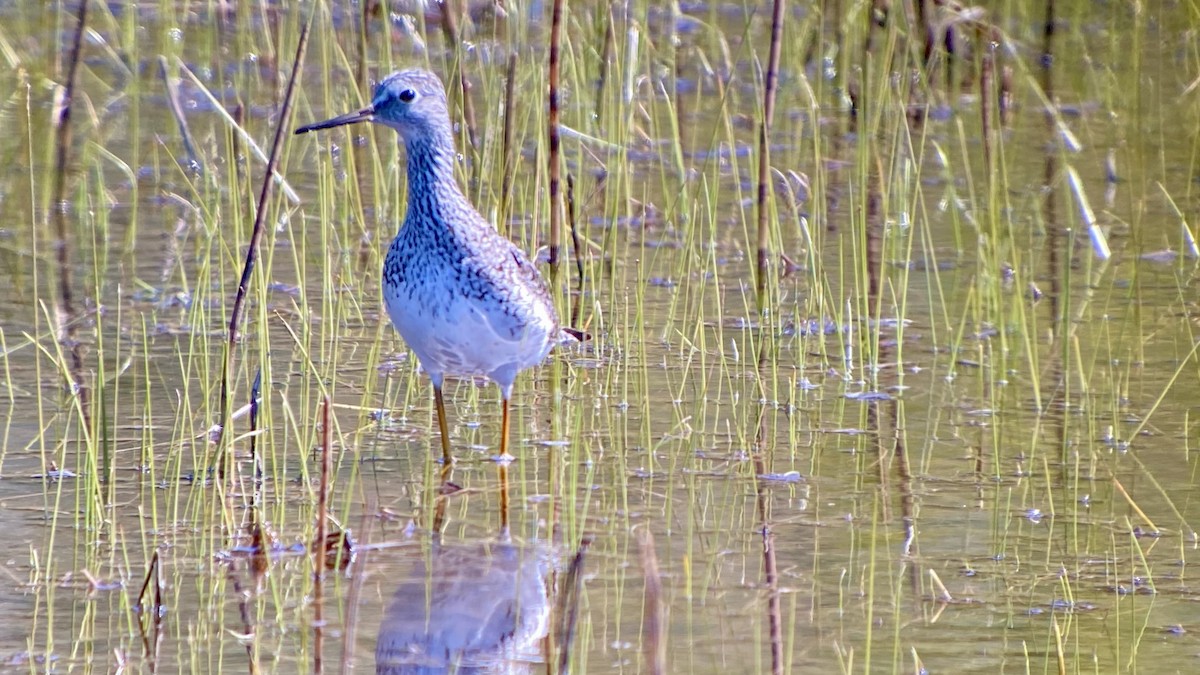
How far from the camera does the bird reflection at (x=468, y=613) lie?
3.79 m

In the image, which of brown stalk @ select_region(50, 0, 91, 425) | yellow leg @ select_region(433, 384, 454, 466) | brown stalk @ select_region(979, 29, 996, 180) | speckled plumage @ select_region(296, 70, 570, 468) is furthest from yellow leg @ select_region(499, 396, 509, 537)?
brown stalk @ select_region(979, 29, 996, 180)

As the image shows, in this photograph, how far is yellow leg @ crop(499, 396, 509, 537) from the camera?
4.79 m

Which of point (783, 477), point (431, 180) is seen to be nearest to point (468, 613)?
point (783, 477)

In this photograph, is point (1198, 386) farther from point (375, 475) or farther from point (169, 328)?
point (169, 328)

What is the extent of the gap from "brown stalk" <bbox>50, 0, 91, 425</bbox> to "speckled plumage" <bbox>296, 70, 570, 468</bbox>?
1.15 m

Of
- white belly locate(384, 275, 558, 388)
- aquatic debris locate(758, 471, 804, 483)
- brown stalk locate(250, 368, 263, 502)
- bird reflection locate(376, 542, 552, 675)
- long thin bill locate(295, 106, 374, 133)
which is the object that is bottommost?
bird reflection locate(376, 542, 552, 675)

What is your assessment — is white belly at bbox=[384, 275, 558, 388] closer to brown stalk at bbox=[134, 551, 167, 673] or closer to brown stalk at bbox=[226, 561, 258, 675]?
brown stalk at bbox=[226, 561, 258, 675]

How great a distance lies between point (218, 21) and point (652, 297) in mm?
3536

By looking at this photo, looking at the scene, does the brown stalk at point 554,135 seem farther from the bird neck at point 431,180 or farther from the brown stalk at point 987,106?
the brown stalk at point 987,106

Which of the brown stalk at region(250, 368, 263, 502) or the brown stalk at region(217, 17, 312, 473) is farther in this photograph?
the brown stalk at region(250, 368, 263, 502)

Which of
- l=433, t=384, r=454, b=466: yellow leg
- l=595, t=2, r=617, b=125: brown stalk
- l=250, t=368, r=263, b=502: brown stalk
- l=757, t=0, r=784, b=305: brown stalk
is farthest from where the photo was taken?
l=595, t=2, r=617, b=125: brown stalk

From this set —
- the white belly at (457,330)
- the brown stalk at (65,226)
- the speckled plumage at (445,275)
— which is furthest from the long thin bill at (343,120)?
the brown stalk at (65,226)

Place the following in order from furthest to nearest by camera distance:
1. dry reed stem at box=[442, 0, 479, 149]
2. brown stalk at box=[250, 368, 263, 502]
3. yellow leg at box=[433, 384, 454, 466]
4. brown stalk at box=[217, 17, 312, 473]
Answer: dry reed stem at box=[442, 0, 479, 149]
yellow leg at box=[433, 384, 454, 466]
brown stalk at box=[250, 368, 263, 502]
brown stalk at box=[217, 17, 312, 473]

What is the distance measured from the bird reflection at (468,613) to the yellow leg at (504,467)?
20cm
